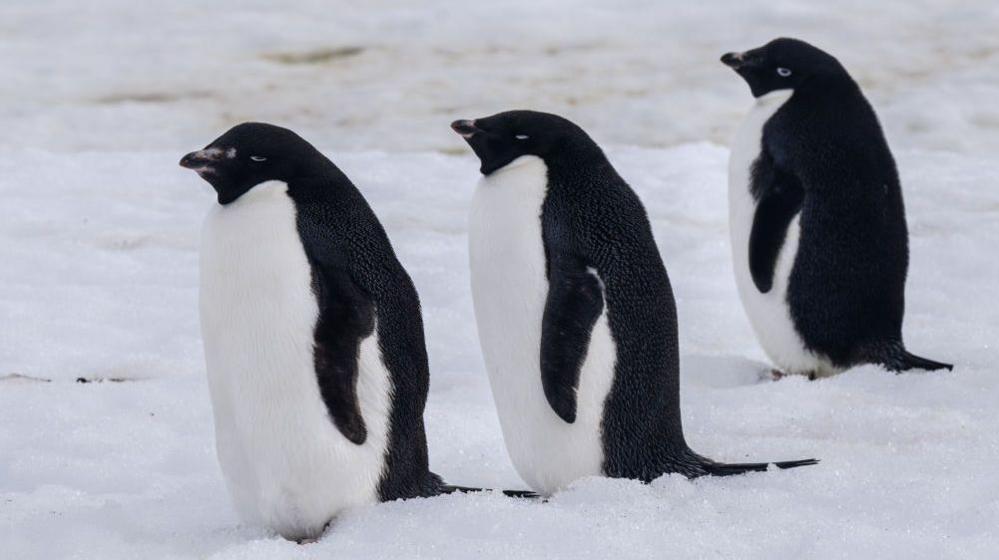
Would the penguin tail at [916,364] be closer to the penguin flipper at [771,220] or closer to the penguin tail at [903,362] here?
the penguin tail at [903,362]

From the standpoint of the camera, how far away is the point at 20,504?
9.43ft

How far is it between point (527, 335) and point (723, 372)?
135 centimetres

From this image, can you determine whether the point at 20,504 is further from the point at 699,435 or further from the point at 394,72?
the point at 394,72

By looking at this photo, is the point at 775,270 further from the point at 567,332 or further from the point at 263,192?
the point at 263,192

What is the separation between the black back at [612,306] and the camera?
8.77 ft

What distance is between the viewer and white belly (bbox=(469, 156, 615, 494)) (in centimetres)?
274

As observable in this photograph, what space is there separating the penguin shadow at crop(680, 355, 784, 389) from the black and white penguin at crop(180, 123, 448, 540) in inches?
56.9

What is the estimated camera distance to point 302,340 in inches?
99.0

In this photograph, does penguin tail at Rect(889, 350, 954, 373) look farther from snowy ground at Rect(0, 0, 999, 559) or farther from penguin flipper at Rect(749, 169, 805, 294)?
penguin flipper at Rect(749, 169, 805, 294)

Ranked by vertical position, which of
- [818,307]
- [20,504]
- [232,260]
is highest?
[232,260]


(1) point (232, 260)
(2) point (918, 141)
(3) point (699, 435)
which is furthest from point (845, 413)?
(2) point (918, 141)

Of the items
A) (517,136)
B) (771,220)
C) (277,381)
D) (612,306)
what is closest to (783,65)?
(771,220)

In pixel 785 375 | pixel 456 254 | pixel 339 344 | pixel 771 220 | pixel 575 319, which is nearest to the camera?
pixel 339 344

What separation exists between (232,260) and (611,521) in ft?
2.53
